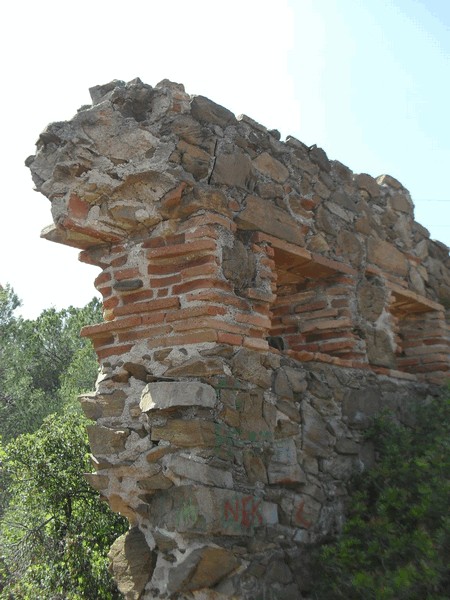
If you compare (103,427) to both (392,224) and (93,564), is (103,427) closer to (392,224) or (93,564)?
(93,564)

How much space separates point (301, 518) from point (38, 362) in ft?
44.2

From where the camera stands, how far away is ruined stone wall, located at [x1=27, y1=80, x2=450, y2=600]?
9.62 feet

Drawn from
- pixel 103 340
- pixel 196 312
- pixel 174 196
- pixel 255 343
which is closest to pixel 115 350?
pixel 103 340

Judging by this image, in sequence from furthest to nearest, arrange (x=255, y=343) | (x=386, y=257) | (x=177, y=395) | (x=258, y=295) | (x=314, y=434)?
1. (x=386, y=257)
2. (x=314, y=434)
3. (x=258, y=295)
4. (x=255, y=343)
5. (x=177, y=395)

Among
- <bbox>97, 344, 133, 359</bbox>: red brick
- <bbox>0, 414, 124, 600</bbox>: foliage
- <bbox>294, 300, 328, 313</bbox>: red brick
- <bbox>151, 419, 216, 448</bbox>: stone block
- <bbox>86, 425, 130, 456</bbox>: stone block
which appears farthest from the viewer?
<bbox>0, 414, 124, 600</bbox>: foliage

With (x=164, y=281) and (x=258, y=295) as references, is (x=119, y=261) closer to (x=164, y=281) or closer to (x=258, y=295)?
(x=164, y=281)

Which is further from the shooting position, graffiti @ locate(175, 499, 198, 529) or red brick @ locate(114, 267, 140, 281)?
red brick @ locate(114, 267, 140, 281)

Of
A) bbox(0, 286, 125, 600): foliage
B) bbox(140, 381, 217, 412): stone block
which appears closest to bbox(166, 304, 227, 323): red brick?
bbox(140, 381, 217, 412): stone block

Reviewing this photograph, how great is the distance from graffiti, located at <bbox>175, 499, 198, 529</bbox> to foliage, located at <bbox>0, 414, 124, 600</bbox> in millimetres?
2099

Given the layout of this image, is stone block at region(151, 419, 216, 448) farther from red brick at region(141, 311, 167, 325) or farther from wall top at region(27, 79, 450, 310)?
wall top at region(27, 79, 450, 310)

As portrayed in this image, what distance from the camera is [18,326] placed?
15.9m

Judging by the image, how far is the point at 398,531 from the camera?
3.07 m

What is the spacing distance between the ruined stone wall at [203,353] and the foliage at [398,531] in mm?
172

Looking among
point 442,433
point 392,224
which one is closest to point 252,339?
point 442,433
